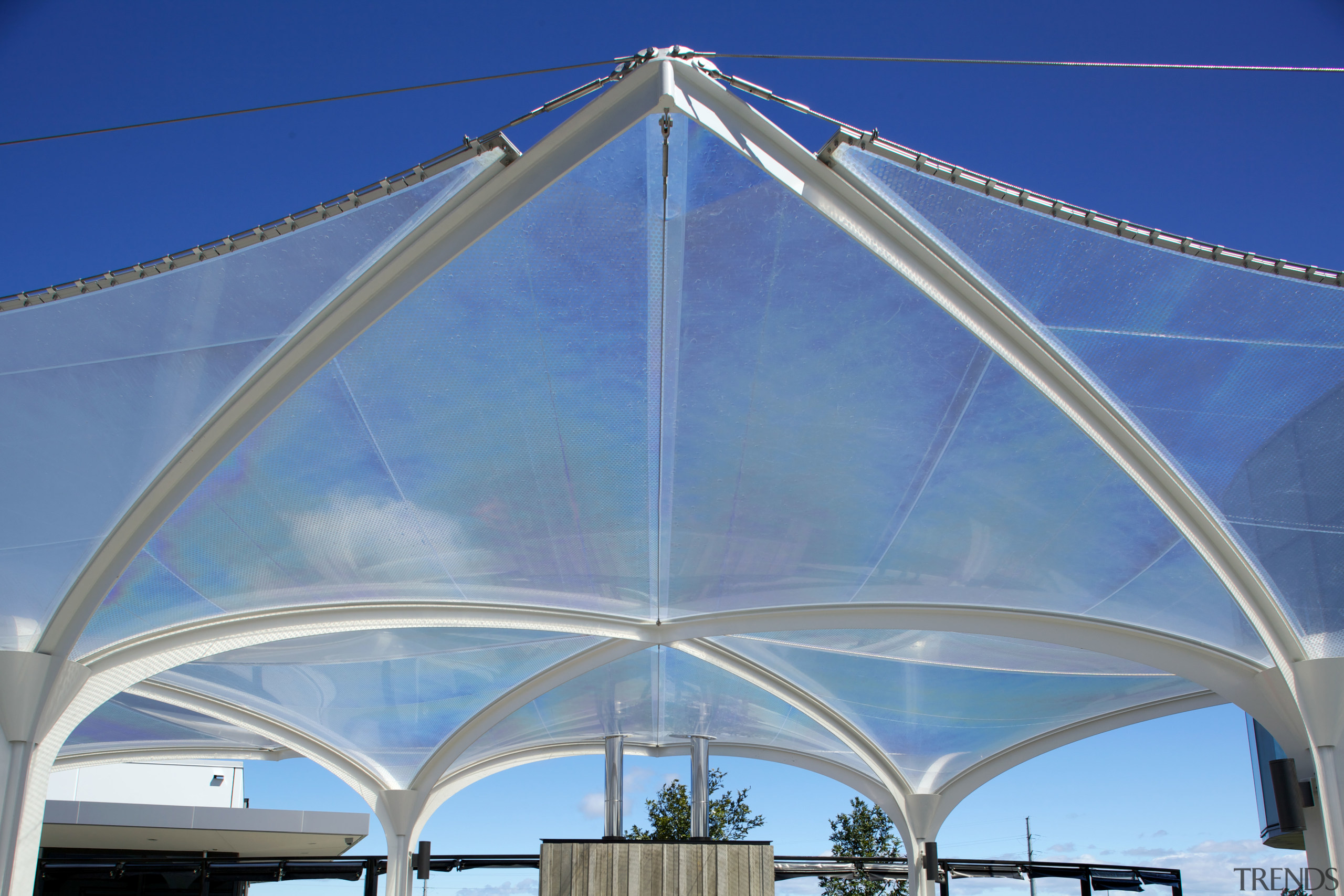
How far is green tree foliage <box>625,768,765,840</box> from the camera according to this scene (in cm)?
3475

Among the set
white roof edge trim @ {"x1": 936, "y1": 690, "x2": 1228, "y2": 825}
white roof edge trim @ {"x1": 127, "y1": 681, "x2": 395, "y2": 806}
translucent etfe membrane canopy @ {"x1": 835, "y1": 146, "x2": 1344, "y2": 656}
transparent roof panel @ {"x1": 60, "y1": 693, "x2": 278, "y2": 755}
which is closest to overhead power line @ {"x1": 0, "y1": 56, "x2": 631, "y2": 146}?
translucent etfe membrane canopy @ {"x1": 835, "y1": 146, "x2": 1344, "y2": 656}

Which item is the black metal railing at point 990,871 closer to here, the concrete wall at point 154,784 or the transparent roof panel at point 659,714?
the transparent roof panel at point 659,714

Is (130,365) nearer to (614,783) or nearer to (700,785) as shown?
(614,783)

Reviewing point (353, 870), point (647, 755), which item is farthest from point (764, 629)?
point (353, 870)

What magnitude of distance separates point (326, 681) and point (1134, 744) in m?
37.6

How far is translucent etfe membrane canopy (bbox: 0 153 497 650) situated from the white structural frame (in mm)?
172

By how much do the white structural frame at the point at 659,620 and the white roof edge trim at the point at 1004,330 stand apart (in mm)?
14

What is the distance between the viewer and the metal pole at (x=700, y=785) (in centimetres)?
1934

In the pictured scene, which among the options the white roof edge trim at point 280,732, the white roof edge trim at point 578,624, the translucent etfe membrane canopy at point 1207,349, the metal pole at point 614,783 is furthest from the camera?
the metal pole at point 614,783

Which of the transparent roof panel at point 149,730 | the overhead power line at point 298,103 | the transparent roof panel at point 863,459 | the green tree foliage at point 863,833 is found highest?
the overhead power line at point 298,103

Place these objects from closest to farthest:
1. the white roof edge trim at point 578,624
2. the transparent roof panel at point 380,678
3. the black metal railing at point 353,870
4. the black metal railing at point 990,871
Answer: the white roof edge trim at point 578,624 < the transparent roof panel at point 380,678 < the black metal railing at point 353,870 < the black metal railing at point 990,871

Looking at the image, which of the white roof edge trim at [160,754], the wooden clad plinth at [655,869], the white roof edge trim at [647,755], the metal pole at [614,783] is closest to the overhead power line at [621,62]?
the wooden clad plinth at [655,869]

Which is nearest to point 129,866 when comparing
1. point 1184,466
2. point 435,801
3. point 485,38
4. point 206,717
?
point 206,717

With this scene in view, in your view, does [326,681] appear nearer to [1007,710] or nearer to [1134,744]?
[1007,710]
